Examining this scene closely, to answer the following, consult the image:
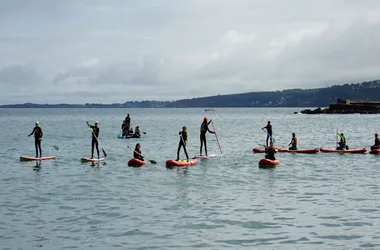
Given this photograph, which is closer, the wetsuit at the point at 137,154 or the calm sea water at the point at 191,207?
the calm sea water at the point at 191,207

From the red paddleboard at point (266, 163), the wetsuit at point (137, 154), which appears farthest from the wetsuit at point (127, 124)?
the red paddleboard at point (266, 163)

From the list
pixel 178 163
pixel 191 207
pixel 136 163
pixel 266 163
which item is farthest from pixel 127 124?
pixel 191 207

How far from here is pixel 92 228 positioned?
59.3ft

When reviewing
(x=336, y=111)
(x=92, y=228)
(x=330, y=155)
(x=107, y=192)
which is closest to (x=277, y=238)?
(x=92, y=228)

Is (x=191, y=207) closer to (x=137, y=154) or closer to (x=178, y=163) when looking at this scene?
(x=178, y=163)

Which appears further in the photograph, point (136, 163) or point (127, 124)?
point (127, 124)

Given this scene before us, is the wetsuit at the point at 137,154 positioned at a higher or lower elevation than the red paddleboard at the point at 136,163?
higher

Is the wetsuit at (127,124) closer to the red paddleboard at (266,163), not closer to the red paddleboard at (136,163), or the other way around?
the red paddleboard at (136,163)

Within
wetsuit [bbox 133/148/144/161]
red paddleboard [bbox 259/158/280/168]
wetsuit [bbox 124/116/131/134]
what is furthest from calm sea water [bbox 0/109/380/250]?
wetsuit [bbox 124/116/131/134]

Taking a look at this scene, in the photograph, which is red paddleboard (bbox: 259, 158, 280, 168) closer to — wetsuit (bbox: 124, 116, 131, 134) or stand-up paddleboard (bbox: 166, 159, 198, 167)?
stand-up paddleboard (bbox: 166, 159, 198, 167)

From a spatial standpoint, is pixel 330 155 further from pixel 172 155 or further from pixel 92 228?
pixel 92 228

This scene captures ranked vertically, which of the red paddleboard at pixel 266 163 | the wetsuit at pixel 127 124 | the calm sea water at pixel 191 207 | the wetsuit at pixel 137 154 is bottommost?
the calm sea water at pixel 191 207

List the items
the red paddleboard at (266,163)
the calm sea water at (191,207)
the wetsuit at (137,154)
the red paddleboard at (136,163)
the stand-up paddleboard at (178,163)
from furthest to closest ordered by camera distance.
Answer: the red paddleboard at (136,163) < the wetsuit at (137,154) < the stand-up paddleboard at (178,163) < the red paddleboard at (266,163) < the calm sea water at (191,207)

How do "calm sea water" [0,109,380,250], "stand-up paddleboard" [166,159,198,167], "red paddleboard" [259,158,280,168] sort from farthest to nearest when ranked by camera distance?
"stand-up paddleboard" [166,159,198,167] < "red paddleboard" [259,158,280,168] < "calm sea water" [0,109,380,250]
